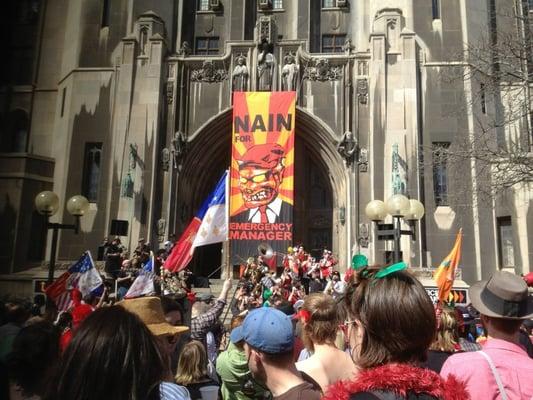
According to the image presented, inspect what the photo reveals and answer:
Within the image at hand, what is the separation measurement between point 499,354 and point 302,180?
19.0 metres

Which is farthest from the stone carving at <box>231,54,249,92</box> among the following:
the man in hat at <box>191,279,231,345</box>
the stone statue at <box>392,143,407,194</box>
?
the man in hat at <box>191,279,231,345</box>

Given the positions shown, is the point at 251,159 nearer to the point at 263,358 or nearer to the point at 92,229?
the point at 92,229

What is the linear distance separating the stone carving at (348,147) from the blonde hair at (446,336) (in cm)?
1561

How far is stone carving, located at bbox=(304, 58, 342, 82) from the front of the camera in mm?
20656

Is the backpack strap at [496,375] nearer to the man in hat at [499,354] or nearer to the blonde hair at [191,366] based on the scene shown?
the man in hat at [499,354]

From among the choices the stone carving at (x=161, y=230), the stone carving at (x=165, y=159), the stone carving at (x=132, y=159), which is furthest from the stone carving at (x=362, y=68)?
the stone carving at (x=161, y=230)

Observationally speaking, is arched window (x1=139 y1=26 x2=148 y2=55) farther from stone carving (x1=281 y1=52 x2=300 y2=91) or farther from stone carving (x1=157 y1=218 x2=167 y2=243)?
stone carving (x1=157 y1=218 x2=167 y2=243)

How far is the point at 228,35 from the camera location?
23156mm

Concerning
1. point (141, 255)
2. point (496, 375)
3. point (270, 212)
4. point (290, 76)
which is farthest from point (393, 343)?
point (290, 76)

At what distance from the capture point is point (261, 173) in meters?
20.1

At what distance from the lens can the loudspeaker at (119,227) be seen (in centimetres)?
1791

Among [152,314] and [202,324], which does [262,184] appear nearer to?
[202,324]

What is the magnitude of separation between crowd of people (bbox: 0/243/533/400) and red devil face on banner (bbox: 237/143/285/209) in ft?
49.4

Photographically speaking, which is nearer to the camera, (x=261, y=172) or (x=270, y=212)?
(x=270, y=212)
